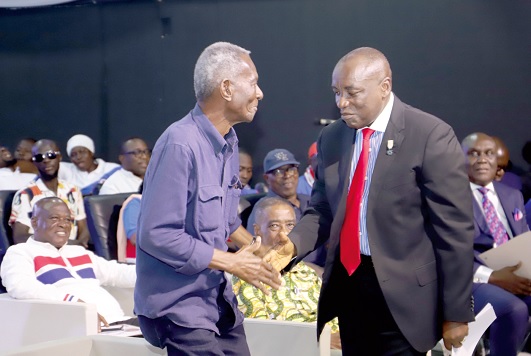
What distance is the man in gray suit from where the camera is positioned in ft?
8.77

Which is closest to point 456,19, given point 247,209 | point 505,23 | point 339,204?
point 505,23

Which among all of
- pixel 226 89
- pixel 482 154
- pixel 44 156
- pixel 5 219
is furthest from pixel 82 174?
pixel 226 89

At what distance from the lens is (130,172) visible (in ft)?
24.7

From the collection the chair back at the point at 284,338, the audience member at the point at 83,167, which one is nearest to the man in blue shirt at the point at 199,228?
the chair back at the point at 284,338

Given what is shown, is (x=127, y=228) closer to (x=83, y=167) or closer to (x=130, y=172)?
(x=130, y=172)

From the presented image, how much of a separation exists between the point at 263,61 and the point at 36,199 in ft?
12.2

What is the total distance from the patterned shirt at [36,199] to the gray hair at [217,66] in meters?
3.01

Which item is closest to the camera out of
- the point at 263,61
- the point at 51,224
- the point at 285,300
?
the point at 285,300

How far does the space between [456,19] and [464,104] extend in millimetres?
809

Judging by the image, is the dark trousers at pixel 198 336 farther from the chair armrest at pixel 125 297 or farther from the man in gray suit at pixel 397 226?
the chair armrest at pixel 125 297

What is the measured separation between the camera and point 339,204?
2812 millimetres

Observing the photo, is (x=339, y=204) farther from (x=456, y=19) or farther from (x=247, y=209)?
(x=456, y=19)

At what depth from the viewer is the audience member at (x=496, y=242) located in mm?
4945

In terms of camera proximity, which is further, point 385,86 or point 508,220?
point 508,220
